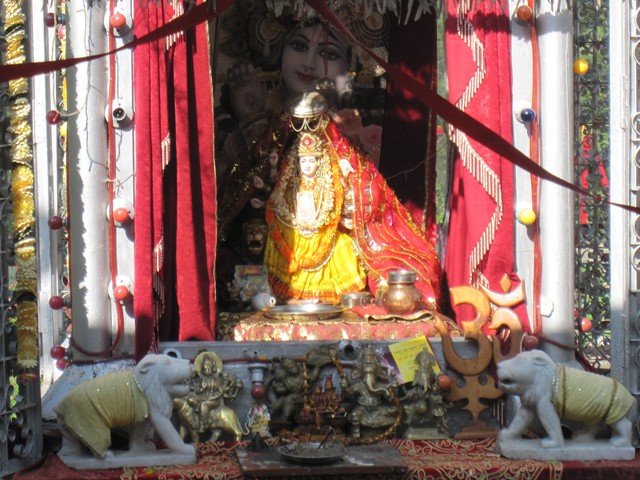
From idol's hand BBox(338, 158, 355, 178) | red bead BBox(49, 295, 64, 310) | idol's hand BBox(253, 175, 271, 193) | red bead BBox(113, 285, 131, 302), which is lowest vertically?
red bead BBox(49, 295, 64, 310)

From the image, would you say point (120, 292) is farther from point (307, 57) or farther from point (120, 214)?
point (307, 57)

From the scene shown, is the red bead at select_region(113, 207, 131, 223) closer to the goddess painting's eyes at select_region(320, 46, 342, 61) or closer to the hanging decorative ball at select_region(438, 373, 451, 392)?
the hanging decorative ball at select_region(438, 373, 451, 392)

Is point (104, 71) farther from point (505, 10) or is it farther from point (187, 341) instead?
point (505, 10)

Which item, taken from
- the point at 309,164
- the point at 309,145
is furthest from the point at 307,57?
the point at 309,164

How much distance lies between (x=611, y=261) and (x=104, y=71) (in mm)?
3089

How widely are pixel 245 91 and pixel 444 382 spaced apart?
2.75m

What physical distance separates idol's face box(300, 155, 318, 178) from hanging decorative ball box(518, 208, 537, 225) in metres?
1.45

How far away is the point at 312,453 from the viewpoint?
26.8ft

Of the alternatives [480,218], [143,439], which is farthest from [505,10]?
[143,439]

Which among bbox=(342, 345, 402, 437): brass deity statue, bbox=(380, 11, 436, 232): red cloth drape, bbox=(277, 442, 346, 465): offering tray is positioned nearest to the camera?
bbox=(277, 442, 346, 465): offering tray

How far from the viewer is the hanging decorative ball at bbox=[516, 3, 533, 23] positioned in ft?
30.8

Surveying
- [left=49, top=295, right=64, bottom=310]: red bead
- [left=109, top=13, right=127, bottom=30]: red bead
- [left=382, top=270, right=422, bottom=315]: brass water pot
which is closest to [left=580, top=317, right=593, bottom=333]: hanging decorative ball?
[left=382, top=270, right=422, bottom=315]: brass water pot

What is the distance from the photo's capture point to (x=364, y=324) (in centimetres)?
944

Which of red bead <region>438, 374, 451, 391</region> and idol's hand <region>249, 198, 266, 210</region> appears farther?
idol's hand <region>249, 198, 266, 210</region>
